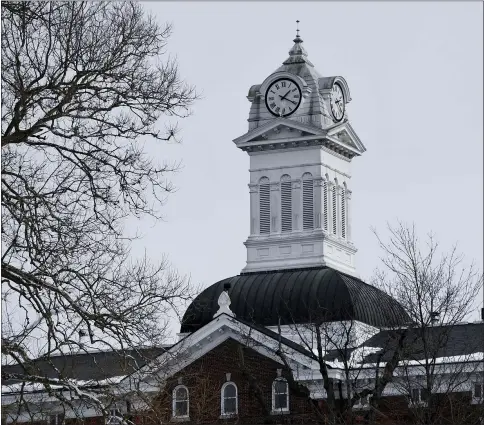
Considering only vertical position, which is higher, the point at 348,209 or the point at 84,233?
the point at 348,209

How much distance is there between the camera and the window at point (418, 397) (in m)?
56.1

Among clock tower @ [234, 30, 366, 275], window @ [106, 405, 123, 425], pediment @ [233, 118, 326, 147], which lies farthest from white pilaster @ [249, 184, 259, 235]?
window @ [106, 405, 123, 425]

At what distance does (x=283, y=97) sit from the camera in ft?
267

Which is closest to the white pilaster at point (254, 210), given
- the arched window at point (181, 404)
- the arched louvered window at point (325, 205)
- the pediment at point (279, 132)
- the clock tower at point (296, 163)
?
the clock tower at point (296, 163)

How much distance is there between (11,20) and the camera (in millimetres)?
35094

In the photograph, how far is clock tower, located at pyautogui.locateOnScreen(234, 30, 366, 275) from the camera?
8081 cm

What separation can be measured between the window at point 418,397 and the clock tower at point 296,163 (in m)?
20.4

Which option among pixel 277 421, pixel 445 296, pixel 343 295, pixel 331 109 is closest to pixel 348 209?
pixel 331 109

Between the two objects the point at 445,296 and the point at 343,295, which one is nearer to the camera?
Result: the point at 445,296

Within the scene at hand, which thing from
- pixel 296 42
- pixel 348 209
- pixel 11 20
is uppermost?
pixel 296 42

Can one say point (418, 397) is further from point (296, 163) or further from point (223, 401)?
point (296, 163)

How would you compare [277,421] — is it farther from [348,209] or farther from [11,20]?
[11,20]

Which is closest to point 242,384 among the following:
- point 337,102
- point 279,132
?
point 279,132

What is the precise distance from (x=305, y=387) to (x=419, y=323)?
9.93 metres
